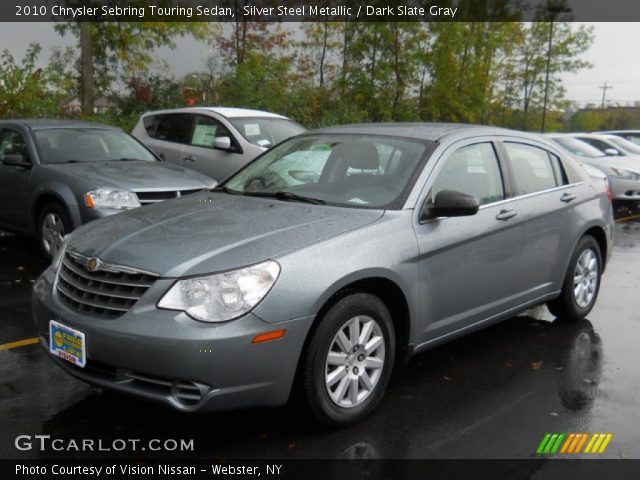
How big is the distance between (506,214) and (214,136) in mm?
6582

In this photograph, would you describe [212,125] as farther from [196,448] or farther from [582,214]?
[196,448]

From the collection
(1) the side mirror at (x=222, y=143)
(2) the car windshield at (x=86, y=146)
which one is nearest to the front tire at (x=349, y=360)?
(2) the car windshield at (x=86, y=146)

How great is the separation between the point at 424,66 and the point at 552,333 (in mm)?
24392

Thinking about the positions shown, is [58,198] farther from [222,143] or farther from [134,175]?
[222,143]

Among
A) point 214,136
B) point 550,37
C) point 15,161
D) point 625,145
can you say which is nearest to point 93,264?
point 15,161

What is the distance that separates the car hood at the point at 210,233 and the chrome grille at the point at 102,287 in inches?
1.9

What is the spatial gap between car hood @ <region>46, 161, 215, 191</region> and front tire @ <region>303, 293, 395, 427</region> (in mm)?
4175

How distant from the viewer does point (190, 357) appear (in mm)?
3148

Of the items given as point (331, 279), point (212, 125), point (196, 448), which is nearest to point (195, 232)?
point (331, 279)

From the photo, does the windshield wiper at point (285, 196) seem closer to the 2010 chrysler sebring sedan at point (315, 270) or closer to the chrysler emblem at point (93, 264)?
the 2010 chrysler sebring sedan at point (315, 270)

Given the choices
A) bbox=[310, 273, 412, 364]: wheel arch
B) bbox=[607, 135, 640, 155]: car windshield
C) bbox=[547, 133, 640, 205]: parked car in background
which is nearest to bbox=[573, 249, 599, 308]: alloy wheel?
bbox=[310, 273, 412, 364]: wheel arch

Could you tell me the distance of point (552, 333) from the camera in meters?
5.59

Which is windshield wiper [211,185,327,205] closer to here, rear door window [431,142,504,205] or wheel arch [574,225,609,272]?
rear door window [431,142,504,205]

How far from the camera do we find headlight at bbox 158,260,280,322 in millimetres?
3234
